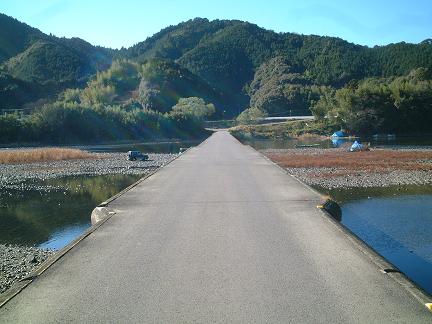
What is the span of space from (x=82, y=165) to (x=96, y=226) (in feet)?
97.9

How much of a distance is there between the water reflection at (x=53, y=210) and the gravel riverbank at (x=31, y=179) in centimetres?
82

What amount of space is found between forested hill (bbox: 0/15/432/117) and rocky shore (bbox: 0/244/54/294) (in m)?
106

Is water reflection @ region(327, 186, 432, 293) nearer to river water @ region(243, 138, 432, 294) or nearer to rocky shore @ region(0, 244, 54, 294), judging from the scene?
river water @ region(243, 138, 432, 294)

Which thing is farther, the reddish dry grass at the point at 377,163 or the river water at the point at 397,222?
the reddish dry grass at the point at 377,163

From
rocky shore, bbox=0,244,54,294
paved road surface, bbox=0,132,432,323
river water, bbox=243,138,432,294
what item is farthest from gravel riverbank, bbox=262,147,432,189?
rocky shore, bbox=0,244,54,294

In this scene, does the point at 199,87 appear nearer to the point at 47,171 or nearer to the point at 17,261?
the point at 47,171

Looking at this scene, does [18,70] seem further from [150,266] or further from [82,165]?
[150,266]

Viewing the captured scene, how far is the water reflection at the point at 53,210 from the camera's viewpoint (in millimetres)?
14383

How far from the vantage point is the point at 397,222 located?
14.8 meters

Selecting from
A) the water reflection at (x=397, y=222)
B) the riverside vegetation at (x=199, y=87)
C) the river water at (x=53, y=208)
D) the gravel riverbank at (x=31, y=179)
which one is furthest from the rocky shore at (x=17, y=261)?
the riverside vegetation at (x=199, y=87)

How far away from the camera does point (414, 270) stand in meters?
10.2

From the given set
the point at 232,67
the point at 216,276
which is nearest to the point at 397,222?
the point at 216,276

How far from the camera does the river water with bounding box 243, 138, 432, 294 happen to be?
35.4ft

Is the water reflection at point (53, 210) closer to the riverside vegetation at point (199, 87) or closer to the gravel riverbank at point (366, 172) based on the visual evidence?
the gravel riverbank at point (366, 172)
